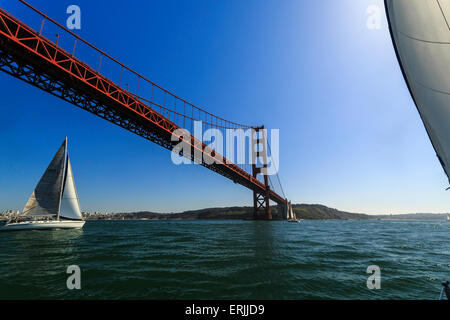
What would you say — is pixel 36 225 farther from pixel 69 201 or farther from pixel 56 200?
pixel 69 201

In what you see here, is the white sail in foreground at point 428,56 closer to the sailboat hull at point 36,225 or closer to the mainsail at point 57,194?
the sailboat hull at point 36,225

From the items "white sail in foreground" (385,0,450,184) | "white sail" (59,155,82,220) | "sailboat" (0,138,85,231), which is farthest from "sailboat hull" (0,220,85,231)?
"white sail in foreground" (385,0,450,184)

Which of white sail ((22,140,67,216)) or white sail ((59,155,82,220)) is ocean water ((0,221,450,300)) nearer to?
white sail ((59,155,82,220))

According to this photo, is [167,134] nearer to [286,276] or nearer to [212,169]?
[212,169]

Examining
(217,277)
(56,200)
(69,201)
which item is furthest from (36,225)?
(217,277)

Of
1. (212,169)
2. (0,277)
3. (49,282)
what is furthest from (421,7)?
(212,169)

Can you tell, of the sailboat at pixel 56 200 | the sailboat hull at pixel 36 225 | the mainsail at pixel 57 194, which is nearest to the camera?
the sailboat hull at pixel 36 225

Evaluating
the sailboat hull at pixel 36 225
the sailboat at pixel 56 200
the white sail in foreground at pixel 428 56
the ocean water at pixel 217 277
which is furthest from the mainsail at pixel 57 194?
the white sail in foreground at pixel 428 56
